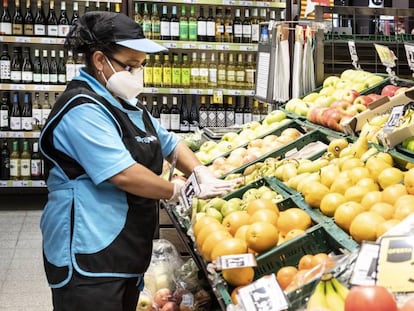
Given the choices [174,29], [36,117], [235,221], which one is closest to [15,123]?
[36,117]

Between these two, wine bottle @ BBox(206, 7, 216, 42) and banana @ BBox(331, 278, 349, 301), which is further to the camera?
wine bottle @ BBox(206, 7, 216, 42)

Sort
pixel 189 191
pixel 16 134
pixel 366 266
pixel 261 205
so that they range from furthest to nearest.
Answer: pixel 16 134, pixel 189 191, pixel 261 205, pixel 366 266

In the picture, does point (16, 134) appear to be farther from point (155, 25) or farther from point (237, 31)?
point (237, 31)

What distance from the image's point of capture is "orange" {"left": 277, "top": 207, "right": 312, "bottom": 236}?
2.27 meters

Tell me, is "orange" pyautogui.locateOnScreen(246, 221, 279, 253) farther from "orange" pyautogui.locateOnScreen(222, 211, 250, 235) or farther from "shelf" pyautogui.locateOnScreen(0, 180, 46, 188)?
"shelf" pyautogui.locateOnScreen(0, 180, 46, 188)

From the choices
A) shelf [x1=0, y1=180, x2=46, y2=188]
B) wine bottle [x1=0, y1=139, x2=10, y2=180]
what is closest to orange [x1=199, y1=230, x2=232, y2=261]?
shelf [x1=0, y1=180, x2=46, y2=188]

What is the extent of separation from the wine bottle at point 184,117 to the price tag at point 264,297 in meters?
5.47

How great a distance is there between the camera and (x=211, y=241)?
Result: 2254 millimetres

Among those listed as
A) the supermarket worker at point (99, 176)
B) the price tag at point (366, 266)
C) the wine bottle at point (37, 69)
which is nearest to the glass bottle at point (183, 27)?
the wine bottle at point (37, 69)

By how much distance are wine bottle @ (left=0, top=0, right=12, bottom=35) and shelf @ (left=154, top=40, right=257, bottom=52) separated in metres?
1.49

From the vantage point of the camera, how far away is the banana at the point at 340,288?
1544 millimetres

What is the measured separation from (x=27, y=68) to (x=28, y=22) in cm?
47

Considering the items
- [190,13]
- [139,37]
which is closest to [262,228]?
[139,37]

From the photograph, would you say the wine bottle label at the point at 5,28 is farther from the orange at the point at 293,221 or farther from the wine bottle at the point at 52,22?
the orange at the point at 293,221
